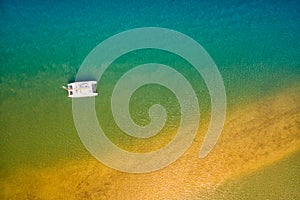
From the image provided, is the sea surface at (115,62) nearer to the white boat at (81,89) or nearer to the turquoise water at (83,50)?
the turquoise water at (83,50)

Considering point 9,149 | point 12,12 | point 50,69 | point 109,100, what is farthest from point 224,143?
point 12,12

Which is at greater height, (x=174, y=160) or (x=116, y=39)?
(x=116, y=39)

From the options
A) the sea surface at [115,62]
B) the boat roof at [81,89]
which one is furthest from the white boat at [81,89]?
the sea surface at [115,62]

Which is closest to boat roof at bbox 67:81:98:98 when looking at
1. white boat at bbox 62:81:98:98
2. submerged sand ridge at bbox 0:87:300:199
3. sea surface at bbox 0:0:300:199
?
white boat at bbox 62:81:98:98

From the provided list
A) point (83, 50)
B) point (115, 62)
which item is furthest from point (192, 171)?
point (83, 50)

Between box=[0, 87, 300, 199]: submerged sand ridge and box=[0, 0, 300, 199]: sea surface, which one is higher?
box=[0, 0, 300, 199]: sea surface

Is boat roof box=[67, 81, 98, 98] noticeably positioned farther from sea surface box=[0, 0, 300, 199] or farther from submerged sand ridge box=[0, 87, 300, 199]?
submerged sand ridge box=[0, 87, 300, 199]

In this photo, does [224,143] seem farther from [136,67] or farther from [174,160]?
[136,67]
